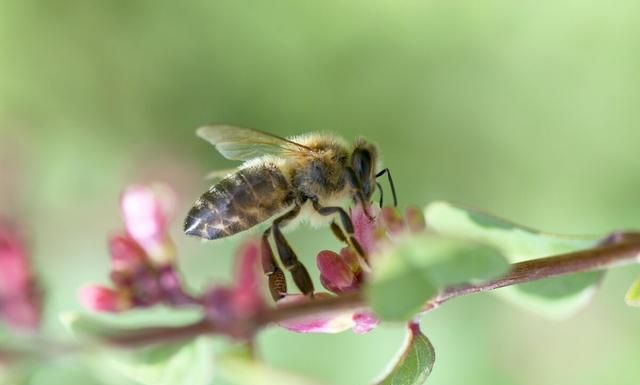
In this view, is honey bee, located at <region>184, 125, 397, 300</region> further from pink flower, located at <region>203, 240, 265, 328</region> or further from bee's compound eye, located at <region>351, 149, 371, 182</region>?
pink flower, located at <region>203, 240, 265, 328</region>

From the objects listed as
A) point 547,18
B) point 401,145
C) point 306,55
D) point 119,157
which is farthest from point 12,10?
point 547,18

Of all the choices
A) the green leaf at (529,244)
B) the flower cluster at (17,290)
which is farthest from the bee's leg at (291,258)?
the flower cluster at (17,290)

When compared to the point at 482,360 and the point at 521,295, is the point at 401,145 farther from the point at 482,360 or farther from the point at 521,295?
the point at 521,295

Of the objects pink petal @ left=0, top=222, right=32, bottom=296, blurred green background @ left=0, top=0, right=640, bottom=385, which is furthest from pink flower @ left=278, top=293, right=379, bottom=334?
blurred green background @ left=0, top=0, right=640, bottom=385

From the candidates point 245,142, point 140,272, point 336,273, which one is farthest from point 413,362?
point 245,142

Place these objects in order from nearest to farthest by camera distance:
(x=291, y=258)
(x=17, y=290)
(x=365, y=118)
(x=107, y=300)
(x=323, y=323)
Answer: (x=17, y=290) → (x=107, y=300) → (x=323, y=323) → (x=291, y=258) → (x=365, y=118)

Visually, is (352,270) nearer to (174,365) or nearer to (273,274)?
(273,274)
